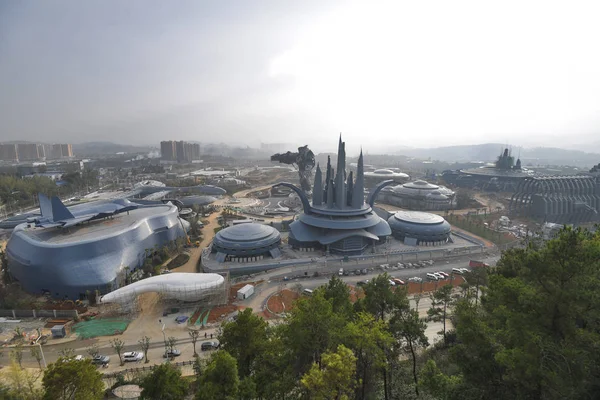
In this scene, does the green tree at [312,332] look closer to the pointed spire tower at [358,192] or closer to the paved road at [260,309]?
the paved road at [260,309]

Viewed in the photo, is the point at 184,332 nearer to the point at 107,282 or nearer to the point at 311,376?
the point at 107,282

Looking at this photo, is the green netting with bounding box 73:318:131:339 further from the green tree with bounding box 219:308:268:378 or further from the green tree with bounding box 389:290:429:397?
the green tree with bounding box 389:290:429:397

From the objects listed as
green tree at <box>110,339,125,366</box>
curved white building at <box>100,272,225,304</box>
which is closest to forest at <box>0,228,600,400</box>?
green tree at <box>110,339,125,366</box>

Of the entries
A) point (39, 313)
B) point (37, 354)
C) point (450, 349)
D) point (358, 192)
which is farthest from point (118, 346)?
point (358, 192)

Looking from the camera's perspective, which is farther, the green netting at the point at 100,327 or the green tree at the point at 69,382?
the green netting at the point at 100,327

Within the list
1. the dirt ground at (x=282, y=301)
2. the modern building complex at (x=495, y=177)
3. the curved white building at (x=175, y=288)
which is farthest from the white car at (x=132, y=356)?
the modern building complex at (x=495, y=177)

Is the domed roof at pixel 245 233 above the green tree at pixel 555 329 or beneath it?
beneath
